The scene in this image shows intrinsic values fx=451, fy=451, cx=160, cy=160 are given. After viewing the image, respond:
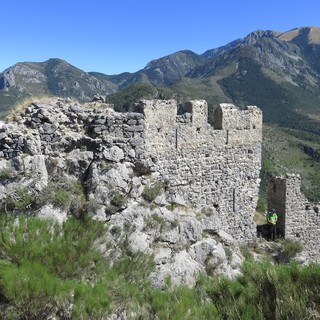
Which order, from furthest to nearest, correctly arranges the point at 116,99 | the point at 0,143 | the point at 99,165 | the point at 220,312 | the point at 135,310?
the point at 116,99, the point at 99,165, the point at 0,143, the point at 135,310, the point at 220,312

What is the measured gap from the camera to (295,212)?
15.6 m

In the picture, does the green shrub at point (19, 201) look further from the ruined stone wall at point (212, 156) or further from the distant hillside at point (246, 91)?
the distant hillside at point (246, 91)

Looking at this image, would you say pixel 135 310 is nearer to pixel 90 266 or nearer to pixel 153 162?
pixel 90 266

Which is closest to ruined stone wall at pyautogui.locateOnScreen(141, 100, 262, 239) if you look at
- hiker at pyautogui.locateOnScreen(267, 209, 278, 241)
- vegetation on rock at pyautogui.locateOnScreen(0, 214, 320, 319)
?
hiker at pyautogui.locateOnScreen(267, 209, 278, 241)

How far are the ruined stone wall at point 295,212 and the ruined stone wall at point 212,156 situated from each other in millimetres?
1445

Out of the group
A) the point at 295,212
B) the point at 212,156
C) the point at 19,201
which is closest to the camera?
the point at 19,201

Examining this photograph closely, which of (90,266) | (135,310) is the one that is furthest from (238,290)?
(90,266)

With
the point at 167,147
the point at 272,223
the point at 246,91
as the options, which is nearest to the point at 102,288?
the point at 167,147

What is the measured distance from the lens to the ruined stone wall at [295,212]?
15.4 m

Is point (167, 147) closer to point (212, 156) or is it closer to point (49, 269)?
point (212, 156)

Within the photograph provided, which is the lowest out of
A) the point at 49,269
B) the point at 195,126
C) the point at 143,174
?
the point at 49,269

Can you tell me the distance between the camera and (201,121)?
13164 mm

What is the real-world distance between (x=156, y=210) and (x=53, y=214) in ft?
8.93

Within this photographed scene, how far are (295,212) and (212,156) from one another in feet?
13.7
